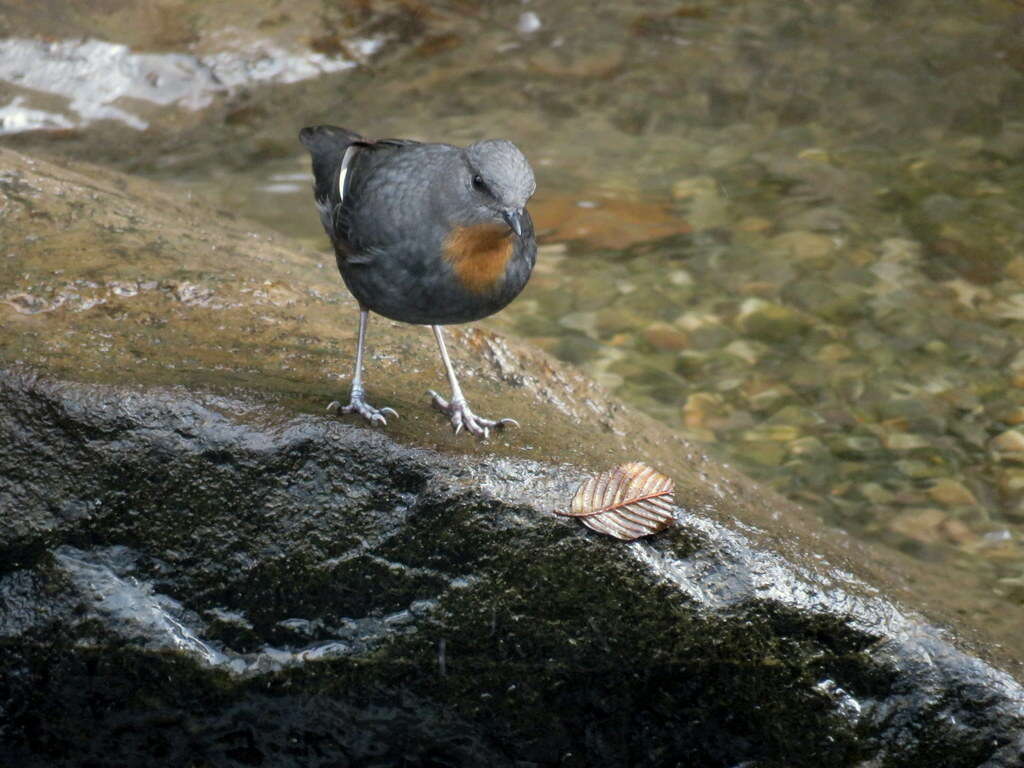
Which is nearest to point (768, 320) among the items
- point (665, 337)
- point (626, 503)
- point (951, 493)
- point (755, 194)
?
point (665, 337)

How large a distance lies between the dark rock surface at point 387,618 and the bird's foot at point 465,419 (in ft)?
0.63

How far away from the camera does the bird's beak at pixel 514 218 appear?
313 centimetres

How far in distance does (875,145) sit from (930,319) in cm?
213

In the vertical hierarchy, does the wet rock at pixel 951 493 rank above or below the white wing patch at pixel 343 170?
below

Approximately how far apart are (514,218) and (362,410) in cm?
79

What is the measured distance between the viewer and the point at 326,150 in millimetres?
4113

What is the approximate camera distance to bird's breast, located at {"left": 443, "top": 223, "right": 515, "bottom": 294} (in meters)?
3.28

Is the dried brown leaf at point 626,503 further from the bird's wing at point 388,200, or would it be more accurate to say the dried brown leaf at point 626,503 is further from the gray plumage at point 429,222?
the bird's wing at point 388,200

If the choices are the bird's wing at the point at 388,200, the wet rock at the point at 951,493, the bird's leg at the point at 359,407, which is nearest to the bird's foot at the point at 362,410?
the bird's leg at the point at 359,407

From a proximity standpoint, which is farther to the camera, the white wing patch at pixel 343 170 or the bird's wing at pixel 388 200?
the white wing patch at pixel 343 170

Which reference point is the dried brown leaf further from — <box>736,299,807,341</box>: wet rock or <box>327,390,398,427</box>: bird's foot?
<box>736,299,807,341</box>: wet rock

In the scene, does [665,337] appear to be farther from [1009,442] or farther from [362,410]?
[362,410]

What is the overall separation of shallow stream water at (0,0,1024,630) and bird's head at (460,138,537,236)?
2.60 metres

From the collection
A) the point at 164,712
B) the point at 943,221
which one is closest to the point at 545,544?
the point at 164,712
